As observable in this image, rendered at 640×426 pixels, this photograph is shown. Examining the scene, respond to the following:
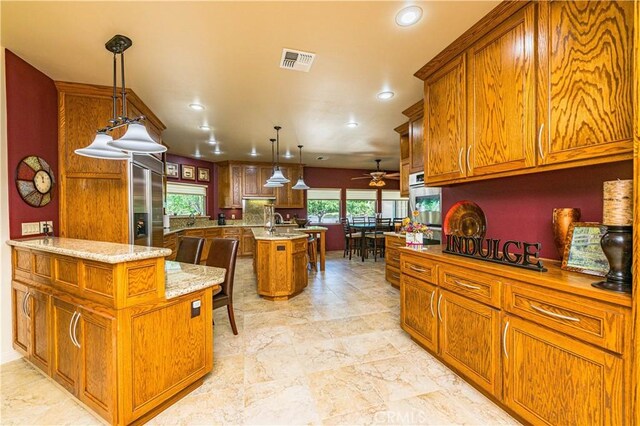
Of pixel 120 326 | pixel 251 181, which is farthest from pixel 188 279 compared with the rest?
pixel 251 181

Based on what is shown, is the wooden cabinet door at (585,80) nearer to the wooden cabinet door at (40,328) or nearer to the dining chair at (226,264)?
the dining chair at (226,264)

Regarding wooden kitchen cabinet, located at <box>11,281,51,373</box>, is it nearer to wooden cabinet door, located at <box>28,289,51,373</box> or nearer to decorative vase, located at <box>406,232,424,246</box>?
wooden cabinet door, located at <box>28,289,51,373</box>

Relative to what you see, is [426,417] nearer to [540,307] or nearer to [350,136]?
[540,307]

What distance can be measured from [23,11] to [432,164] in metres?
3.23

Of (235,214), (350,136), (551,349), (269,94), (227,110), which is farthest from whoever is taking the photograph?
(235,214)

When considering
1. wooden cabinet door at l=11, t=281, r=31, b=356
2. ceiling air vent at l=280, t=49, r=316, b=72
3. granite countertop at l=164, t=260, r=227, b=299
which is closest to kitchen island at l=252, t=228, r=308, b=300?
granite countertop at l=164, t=260, r=227, b=299

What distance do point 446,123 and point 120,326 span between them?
271cm

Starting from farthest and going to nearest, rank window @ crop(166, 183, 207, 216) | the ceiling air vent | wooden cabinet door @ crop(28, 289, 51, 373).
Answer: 1. window @ crop(166, 183, 207, 216)
2. the ceiling air vent
3. wooden cabinet door @ crop(28, 289, 51, 373)

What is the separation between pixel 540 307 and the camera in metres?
1.38

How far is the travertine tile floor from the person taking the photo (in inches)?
63.1

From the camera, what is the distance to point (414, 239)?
8.41 feet

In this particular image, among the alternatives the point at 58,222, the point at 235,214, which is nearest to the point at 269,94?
the point at 58,222

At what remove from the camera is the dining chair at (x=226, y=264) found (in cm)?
255

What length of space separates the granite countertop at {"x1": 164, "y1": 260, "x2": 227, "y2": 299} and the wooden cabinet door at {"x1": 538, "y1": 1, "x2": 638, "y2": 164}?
2.27 m
